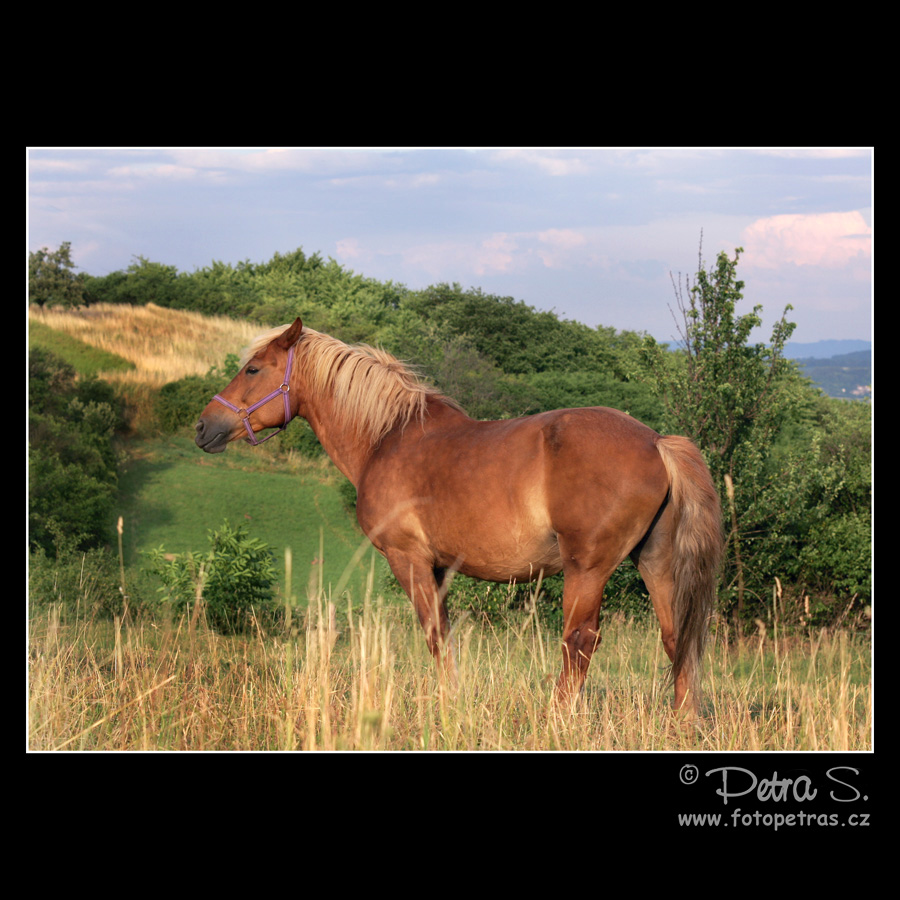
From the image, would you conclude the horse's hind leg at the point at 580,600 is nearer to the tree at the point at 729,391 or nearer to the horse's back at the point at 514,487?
the horse's back at the point at 514,487

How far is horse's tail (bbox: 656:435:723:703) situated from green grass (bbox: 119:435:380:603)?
8481 mm

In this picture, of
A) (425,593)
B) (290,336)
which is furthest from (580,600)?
(290,336)

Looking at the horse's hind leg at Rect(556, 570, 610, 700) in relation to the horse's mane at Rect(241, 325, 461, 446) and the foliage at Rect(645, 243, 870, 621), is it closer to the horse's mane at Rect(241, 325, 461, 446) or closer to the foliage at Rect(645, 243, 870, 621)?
the horse's mane at Rect(241, 325, 461, 446)

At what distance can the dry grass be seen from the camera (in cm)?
1566

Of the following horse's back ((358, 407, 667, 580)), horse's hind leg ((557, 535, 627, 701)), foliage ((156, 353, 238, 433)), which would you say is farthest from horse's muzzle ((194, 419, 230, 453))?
foliage ((156, 353, 238, 433))

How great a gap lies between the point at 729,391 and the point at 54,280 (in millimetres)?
14428

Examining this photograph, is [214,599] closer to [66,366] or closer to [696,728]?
[696,728]

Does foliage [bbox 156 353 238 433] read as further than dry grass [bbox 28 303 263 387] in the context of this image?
No

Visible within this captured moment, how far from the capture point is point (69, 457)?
1255 cm

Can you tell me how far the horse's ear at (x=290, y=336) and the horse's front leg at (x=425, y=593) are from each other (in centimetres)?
167

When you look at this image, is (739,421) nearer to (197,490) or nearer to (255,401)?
(255,401)

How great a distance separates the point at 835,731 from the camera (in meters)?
4.18

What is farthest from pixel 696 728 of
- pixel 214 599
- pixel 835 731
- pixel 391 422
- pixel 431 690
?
pixel 214 599

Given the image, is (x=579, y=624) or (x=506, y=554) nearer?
(x=579, y=624)
